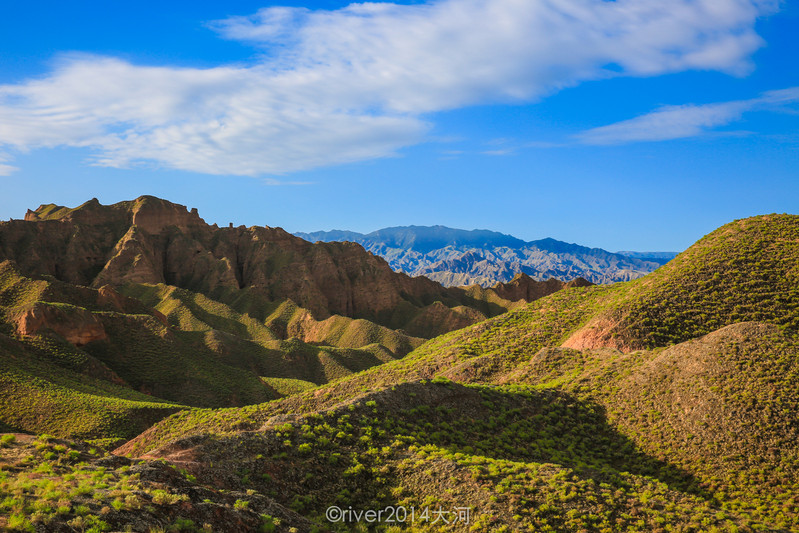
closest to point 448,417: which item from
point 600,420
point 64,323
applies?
point 600,420

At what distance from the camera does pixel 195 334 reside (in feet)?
334

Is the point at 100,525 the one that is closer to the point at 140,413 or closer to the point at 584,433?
the point at 584,433

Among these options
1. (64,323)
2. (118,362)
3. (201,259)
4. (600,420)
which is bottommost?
(118,362)

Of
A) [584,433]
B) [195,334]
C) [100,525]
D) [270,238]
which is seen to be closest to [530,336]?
[584,433]

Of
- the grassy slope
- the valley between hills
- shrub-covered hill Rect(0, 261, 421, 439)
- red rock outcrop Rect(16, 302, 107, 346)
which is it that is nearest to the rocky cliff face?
shrub-covered hill Rect(0, 261, 421, 439)

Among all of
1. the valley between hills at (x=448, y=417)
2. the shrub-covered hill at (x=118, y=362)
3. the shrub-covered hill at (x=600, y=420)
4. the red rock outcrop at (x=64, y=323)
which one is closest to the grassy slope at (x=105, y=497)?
the valley between hills at (x=448, y=417)

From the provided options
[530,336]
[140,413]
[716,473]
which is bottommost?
[140,413]

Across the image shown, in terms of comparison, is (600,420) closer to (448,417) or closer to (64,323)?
(448,417)

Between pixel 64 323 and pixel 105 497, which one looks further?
pixel 64 323

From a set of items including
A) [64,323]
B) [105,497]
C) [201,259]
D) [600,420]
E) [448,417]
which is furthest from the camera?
[201,259]

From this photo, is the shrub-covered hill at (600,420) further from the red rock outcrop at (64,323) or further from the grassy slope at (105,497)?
the red rock outcrop at (64,323)

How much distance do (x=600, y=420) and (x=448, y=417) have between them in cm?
1408

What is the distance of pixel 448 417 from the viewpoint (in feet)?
129

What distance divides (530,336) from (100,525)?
178 feet
